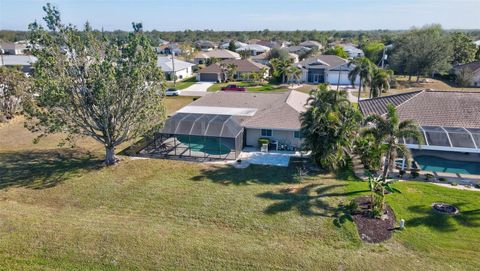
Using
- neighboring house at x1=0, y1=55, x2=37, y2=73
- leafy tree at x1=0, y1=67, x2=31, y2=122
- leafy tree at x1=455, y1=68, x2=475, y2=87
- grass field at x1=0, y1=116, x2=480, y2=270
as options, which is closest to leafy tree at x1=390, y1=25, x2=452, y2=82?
leafy tree at x1=455, y1=68, x2=475, y2=87

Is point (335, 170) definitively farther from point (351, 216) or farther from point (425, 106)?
point (425, 106)

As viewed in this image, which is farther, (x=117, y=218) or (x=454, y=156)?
(x=454, y=156)

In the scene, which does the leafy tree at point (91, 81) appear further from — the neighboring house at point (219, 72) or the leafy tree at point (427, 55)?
the leafy tree at point (427, 55)

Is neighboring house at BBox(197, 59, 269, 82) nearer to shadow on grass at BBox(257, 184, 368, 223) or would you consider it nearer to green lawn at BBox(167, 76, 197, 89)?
green lawn at BBox(167, 76, 197, 89)

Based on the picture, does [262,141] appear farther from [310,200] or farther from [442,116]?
[442,116]

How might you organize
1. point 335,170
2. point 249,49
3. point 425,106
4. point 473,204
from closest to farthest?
point 473,204 < point 335,170 < point 425,106 < point 249,49

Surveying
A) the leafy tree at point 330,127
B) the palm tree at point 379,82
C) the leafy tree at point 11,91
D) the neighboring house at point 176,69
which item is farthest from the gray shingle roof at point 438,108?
the neighboring house at point 176,69

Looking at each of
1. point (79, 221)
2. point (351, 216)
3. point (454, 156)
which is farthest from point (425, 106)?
point (79, 221)

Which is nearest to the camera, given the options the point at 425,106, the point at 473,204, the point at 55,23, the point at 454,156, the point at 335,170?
the point at 473,204
